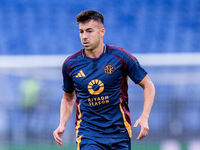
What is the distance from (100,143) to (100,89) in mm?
459

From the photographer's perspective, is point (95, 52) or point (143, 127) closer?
point (143, 127)

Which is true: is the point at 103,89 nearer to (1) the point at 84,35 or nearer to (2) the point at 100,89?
(2) the point at 100,89

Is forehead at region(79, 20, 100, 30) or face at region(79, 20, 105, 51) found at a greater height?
forehead at region(79, 20, 100, 30)

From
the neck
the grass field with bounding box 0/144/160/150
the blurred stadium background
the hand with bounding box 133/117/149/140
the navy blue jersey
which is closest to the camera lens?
the hand with bounding box 133/117/149/140

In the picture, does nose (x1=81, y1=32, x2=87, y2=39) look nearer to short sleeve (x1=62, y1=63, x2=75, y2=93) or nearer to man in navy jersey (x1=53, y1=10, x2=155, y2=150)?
man in navy jersey (x1=53, y1=10, x2=155, y2=150)

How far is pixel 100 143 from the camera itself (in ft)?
11.2

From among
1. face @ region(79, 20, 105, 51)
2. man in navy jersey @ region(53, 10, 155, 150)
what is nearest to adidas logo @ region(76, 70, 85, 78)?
man in navy jersey @ region(53, 10, 155, 150)

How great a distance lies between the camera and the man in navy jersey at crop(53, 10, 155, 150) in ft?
Answer: 11.4

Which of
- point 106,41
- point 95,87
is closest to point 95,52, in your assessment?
point 95,87

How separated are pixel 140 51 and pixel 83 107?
626cm

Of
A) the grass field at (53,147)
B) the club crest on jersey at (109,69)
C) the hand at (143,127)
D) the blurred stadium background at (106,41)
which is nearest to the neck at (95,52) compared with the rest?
the club crest on jersey at (109,69)

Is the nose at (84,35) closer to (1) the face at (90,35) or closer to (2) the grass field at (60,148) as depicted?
(1) the face at (90,35)

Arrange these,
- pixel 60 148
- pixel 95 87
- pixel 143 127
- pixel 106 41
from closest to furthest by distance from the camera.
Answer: pixel 143 127
pixel 95 87
pixel 60 148
pixel 106 41

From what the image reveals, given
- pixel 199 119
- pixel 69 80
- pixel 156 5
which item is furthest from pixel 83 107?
pixel 156 5
